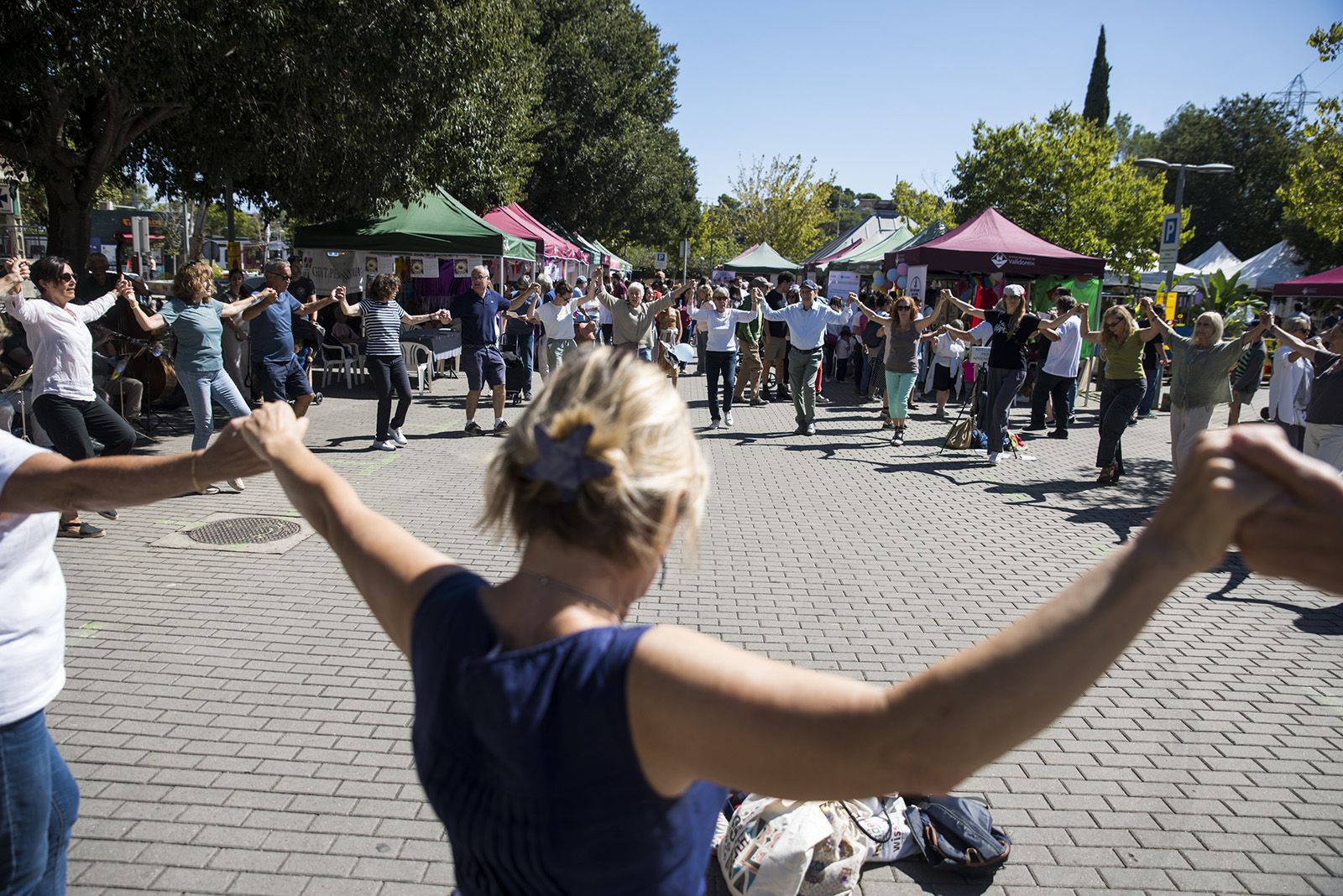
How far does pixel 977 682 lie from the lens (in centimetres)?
102

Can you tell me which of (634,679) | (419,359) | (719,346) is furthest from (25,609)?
(419,359)

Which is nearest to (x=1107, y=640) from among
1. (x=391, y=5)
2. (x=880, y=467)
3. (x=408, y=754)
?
(x=408, y=754)

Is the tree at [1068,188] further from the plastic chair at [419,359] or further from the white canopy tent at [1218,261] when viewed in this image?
the plastic chair at [419,359]

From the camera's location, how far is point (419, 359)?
15344mm

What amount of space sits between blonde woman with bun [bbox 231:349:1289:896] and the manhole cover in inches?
236

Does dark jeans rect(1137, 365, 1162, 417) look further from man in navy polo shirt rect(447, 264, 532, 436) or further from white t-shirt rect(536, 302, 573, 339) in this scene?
man in navy polo shirt rect(447, 264, 532, 436)

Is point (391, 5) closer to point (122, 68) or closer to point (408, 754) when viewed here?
point (122, 68)

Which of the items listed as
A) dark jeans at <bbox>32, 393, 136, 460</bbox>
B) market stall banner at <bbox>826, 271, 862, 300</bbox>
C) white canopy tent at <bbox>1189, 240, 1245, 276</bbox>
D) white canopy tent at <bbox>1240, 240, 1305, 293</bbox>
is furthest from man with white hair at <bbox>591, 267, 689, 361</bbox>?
white canopy tent at <bbox>1189, 240, 1245, 276</bbox>

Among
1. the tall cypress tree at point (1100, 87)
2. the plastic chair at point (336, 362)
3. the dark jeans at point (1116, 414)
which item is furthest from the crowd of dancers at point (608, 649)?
the tall cypress tree at point (1100, 87)

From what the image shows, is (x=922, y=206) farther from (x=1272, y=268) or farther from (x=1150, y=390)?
(x=1150, y=390)

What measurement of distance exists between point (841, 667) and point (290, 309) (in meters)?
7.40

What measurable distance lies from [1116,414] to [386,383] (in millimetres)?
8390

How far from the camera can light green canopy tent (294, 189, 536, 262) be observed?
51.3ft

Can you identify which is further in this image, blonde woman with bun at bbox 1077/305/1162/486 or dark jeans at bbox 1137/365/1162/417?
dark jeans at bbox 1137/365/1162/417
